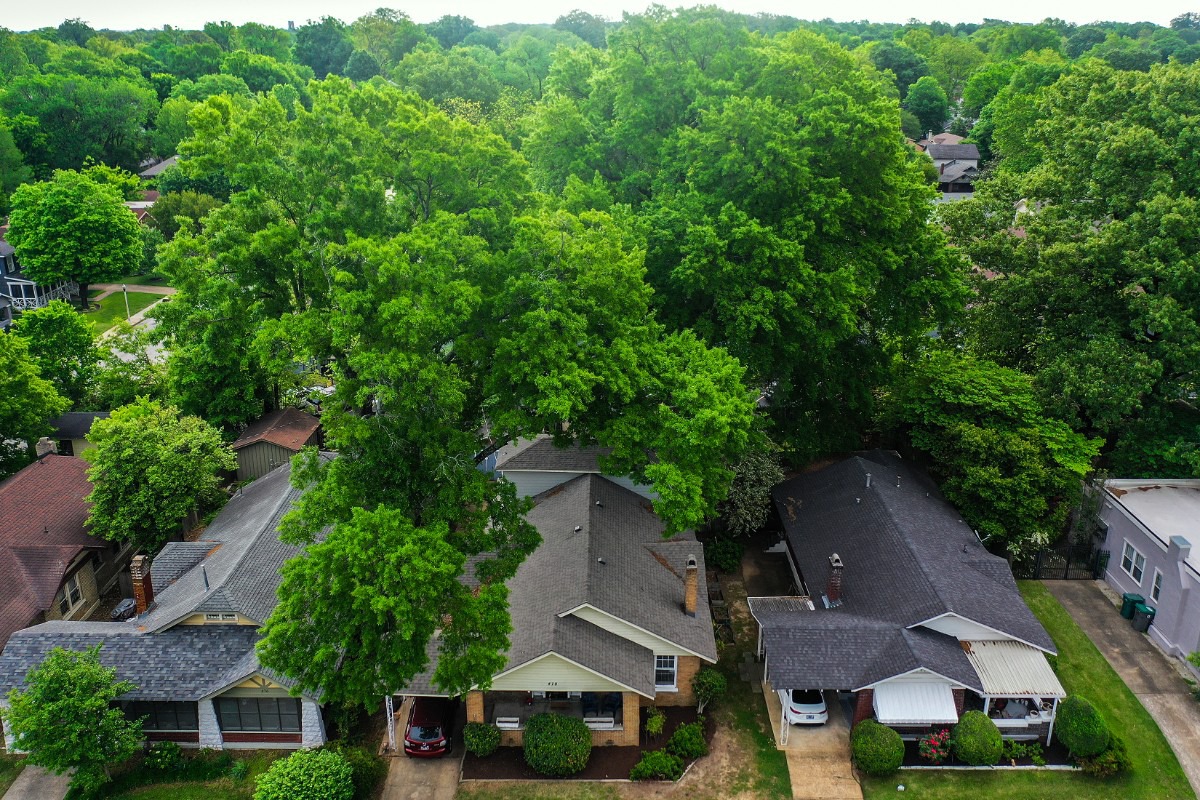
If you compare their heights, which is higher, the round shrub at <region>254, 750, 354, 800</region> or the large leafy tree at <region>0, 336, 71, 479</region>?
the large leafy tree at <region>0, 336, 71, 479</region>

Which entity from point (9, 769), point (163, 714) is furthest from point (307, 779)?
point (9, 769)

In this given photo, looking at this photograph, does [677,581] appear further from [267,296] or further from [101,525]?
[101,525]

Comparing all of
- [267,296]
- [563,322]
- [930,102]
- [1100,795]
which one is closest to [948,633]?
[1100,795]

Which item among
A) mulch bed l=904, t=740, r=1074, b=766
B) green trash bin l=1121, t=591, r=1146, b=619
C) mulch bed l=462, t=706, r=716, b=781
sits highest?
green trash bin l=1121, t=591, r=1146, b=619

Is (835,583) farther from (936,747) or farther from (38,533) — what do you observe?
(38,533)

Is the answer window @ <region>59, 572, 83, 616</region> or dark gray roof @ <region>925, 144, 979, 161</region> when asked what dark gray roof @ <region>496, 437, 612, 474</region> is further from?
dark gray roof @ <region>925, 144, 979, 161</region>

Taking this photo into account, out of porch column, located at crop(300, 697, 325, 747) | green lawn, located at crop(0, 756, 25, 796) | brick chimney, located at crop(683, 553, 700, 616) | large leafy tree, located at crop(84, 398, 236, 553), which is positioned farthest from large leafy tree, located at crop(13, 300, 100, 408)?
brick chimney, located at crop(683, 553, 700, 616)
